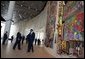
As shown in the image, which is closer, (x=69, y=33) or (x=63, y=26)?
(x=69, y=33)

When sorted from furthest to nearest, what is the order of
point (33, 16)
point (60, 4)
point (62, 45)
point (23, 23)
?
point (23, 23)
point (33, 16)
point (60, 4)
point (62, 45)

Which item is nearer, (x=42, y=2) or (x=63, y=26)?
(x=63, y=26)

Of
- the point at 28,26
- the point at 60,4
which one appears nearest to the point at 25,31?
the point at 28,26

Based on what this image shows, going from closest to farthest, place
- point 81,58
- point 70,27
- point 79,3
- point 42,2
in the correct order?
point 81,58
point 79,3
point 70,27
point 42,2

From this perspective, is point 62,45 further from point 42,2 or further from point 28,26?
point 28,26

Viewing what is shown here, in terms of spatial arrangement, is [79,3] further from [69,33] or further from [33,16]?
[33,16]

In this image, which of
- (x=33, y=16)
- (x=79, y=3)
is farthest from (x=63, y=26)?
(x=33, y=16)

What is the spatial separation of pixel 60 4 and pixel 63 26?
78.2 inches

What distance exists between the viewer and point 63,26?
→ 10266 mm

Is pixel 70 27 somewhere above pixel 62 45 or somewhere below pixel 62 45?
above

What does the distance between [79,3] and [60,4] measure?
3738 mm

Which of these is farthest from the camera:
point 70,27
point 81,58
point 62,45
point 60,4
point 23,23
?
point 23,23

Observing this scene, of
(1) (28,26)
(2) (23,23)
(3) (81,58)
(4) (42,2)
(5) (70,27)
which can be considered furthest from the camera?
(2) (23,23)

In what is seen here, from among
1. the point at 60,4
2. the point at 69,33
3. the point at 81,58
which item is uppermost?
the point at 60,4
